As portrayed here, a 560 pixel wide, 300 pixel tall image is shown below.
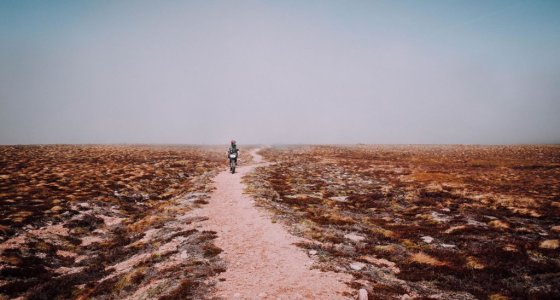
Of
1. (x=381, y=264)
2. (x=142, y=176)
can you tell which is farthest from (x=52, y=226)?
(x=381, y=264)

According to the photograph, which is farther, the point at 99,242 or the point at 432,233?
the point at 432,233

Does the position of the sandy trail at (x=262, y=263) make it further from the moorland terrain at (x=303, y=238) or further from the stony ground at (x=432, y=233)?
the stony ground at (x=432, y=233)

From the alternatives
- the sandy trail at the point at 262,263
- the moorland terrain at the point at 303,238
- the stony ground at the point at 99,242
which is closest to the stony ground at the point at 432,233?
the moorland terrain at the point at 303,238

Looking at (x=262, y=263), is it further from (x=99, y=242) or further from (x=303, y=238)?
(x=99, y=242)

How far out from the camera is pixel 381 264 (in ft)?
36.6

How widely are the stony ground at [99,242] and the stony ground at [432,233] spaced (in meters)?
4.73

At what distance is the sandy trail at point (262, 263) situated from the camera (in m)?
8.30

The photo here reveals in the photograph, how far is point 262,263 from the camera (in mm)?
10383

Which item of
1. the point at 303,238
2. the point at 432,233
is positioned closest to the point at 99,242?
the point at 303,238

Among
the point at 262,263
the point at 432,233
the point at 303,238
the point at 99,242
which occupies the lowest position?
the point at 99,242

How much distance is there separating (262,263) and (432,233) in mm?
9949

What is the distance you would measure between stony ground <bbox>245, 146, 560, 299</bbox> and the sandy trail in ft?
2.70

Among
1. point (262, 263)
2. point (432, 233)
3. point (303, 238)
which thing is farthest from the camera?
point (432, 233)

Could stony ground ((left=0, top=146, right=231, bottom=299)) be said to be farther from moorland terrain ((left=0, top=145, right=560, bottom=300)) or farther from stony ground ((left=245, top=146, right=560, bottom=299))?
stony ground ((left=245, top=146, right=560, bottom=299))
